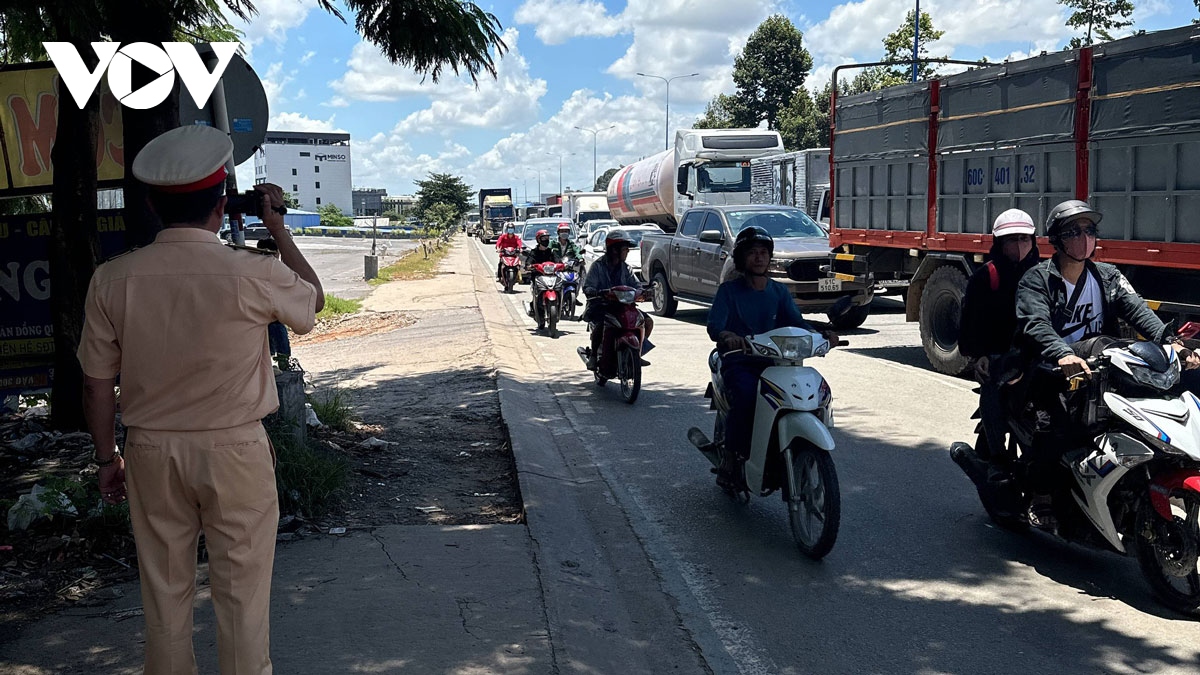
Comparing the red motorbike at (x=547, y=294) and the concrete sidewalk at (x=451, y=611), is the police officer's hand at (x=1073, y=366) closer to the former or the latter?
the concrete sidewalk at (x=451, y=611)

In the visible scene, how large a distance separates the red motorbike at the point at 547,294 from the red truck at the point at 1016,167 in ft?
13.5

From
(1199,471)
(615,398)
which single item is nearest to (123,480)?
(1199,471)

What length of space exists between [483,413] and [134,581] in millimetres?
4662

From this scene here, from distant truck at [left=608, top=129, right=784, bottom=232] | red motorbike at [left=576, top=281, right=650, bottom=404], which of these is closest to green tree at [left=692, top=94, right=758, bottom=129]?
distant truck at [left=608, top=129, right=784, bottom=232]

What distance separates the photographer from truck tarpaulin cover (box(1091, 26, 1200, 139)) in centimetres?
834

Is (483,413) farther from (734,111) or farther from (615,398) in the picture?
(734,111)

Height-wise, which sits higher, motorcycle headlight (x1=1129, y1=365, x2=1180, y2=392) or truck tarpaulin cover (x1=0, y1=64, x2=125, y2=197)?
truck tarpaulin cover (x1=0, y1=64, x2=125, y2=197)

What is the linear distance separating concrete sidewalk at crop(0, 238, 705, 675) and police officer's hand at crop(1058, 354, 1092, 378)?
1950mm

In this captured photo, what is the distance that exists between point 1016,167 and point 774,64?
167 feet

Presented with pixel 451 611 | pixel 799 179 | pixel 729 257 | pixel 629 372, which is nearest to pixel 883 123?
pixel 729 257

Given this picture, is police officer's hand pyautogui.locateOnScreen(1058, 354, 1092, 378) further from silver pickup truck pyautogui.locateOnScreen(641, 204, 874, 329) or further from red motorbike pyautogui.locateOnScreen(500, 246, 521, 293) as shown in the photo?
red motorbike pyautogui.locateOnScreen(500, 246, 521, 293)

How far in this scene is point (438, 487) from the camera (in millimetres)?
6863

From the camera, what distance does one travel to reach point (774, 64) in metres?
59.3

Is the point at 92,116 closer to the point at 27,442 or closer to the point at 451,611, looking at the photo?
the point at 27,442
